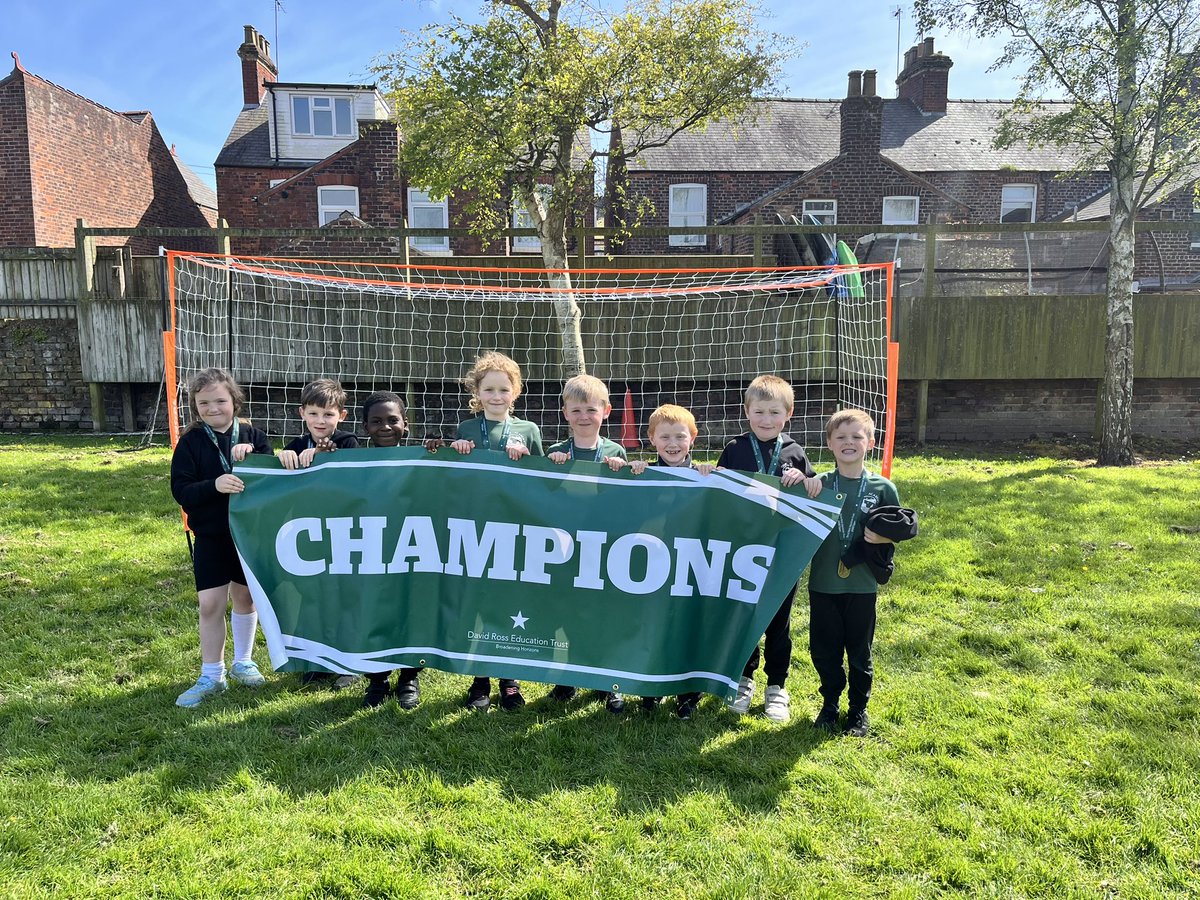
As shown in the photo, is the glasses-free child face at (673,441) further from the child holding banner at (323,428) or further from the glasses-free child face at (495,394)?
the child holding banner at (323,428)

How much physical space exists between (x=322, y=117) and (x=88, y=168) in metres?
6.55

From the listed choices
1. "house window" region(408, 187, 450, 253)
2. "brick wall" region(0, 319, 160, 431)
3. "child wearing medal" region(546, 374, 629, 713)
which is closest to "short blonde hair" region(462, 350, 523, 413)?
"child wearing medal" region(546, 374, 629, 713)

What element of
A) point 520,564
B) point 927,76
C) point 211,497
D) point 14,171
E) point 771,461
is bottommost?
point 520,564

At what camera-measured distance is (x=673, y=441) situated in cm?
334

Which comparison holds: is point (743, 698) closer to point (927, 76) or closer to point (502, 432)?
point (502, 432)

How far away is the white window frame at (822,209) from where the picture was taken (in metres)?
20.6

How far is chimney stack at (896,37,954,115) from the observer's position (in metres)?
23.7

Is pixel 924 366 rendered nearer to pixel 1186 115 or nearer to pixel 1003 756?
pixel 1186 115

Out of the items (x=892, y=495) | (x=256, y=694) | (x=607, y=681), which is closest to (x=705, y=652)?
(x=607, y=681)

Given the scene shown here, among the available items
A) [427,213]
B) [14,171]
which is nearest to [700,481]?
[427,213]

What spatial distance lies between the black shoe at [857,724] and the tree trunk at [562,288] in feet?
22.5

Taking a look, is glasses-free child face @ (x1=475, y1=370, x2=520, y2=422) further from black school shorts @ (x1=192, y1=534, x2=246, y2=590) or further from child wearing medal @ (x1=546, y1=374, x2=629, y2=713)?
black school shorts @ (x1=192, y1=534, x2=246, y2=590)

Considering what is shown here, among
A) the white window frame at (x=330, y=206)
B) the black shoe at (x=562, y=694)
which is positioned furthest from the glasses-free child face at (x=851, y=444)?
the white window frame at (x=330, y=206)

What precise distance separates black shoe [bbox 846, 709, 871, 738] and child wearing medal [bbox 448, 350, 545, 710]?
4.78 feet
